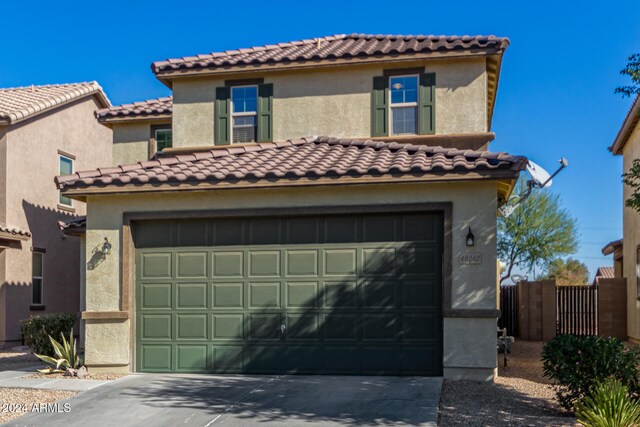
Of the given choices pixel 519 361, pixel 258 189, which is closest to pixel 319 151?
pixel 258 189

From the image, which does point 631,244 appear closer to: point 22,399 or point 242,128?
point 242,128

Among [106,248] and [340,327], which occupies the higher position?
[106,248]

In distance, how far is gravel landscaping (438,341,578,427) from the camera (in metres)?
8.99

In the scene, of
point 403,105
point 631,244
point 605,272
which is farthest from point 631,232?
point 605,272

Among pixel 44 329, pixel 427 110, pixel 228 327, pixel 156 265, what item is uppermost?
pixel 427 110

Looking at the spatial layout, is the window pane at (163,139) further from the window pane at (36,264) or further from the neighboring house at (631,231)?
the neighboring house at (631,231)

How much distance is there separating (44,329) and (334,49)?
927 centimetres

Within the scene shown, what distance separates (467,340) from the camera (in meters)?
11.9

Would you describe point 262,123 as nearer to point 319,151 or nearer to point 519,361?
point 319,151

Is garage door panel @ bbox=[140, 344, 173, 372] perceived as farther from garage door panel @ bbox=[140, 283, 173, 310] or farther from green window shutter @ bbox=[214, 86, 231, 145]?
green window shutter @ bbox=[214, 86, 231, 145]

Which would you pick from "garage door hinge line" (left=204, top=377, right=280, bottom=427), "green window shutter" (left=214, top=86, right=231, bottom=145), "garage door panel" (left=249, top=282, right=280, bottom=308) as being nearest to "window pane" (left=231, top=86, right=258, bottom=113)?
"green window shutter" (left=214, top=86, right=231, bottom=145)

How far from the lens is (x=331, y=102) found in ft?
52.6

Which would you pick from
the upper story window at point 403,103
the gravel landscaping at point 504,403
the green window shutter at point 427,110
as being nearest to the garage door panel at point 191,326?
the gravel landscaping at point 504,403

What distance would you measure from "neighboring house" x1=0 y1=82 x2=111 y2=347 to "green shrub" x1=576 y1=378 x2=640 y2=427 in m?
15.8
